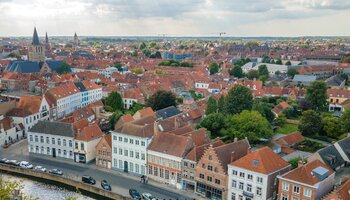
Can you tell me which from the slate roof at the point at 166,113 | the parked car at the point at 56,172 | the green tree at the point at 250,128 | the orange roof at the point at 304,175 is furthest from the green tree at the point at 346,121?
the parked car at the point at 56,172

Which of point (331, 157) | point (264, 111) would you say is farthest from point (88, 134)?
point (264, 111)

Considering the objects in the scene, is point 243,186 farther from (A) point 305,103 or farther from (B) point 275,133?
(A) point 305,103

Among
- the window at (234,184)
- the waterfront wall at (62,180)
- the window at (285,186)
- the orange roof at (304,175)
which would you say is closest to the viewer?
the orange roof at (304,175)

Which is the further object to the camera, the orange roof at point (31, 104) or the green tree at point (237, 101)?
the green tree at point (237, 101)

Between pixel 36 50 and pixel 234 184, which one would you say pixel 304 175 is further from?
pixel 36 50

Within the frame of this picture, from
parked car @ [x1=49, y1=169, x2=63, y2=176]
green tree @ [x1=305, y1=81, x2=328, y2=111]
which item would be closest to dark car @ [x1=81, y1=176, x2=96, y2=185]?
parked car @ [x1=49, y1=169, x2=63, y2=176]

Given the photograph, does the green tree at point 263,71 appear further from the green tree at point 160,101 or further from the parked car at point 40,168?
the parked car at point 40,168
